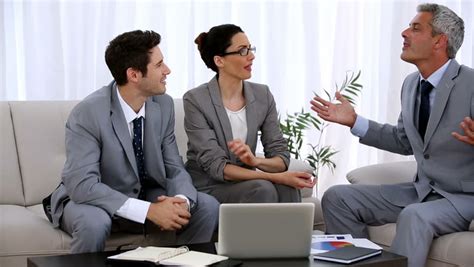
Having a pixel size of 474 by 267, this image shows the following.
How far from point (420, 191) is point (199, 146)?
3.20 feet

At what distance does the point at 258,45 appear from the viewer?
16.6ft

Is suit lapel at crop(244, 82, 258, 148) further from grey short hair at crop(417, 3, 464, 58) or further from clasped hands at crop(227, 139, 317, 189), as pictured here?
grey short hair at crop(417, 3, 464, 58)

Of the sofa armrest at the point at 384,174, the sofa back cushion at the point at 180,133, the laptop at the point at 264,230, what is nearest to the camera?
the laptop at the point at 264,230

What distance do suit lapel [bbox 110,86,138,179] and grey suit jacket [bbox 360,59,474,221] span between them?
111 centimetres

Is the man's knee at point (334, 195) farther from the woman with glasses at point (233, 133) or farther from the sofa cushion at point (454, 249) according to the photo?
the sofa cushion at point (454, 249)

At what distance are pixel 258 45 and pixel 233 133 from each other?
1.30 m

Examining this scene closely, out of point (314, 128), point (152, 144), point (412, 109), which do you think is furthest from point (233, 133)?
point (314, 128)

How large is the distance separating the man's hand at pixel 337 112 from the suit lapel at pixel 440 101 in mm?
404

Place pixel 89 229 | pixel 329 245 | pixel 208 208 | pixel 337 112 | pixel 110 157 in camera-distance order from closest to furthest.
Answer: pixel 329 245, pixel 89 229, pixel 110 157, pixel 208 208, pixel 337 112

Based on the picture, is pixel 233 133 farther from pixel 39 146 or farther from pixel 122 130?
pixel 39 146

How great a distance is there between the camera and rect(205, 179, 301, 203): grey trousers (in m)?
3.69

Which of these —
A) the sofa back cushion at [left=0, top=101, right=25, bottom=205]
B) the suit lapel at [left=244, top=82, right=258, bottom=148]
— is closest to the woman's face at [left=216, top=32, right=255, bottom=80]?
the suit lapel at [left=244, top=82, right=258, bottom=148]

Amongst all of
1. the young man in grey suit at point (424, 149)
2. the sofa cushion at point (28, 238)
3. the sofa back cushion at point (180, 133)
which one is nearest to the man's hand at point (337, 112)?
the young man in grey suit at point (424, 149)

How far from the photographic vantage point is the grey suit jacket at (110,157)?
336cm
